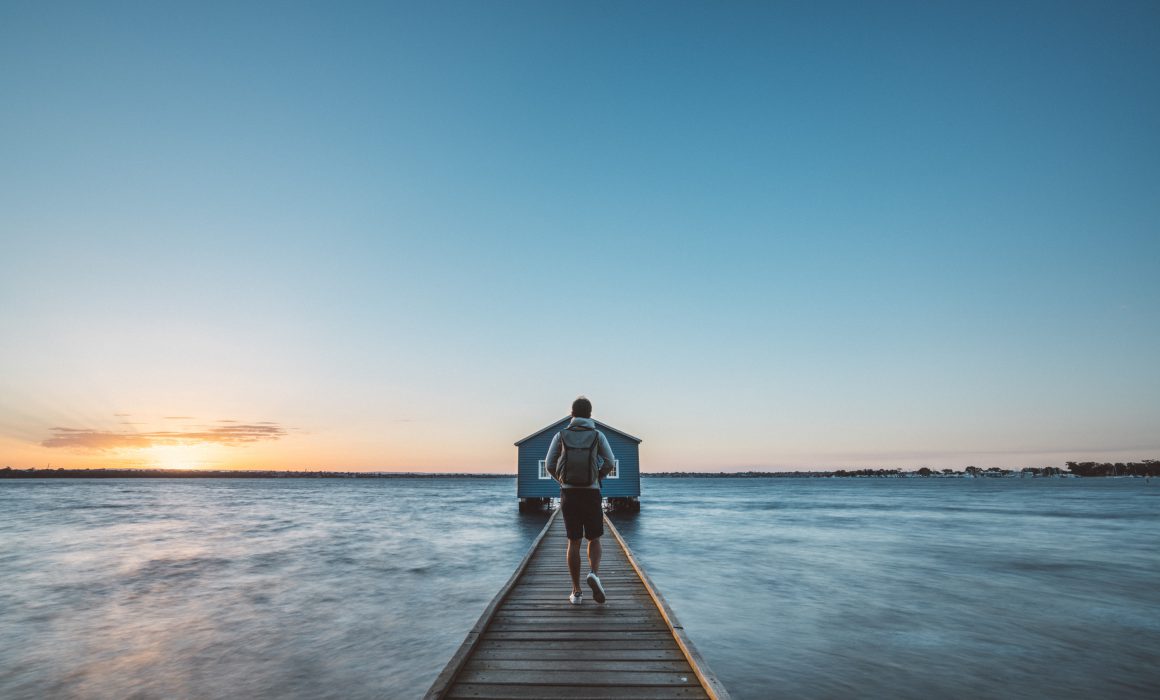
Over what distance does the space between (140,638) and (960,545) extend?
27828 mm

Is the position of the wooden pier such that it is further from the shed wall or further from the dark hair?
the shed wall

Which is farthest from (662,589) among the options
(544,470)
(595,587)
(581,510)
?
(544,470)

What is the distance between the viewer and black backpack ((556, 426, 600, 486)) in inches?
235

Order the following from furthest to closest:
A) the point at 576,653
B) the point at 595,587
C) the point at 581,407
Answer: the point at 595,587 < the point at 581,407 < the point at 576,653

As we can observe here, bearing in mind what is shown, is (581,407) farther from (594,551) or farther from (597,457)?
(594,551)

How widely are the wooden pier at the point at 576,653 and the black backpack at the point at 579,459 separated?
1.53 meters

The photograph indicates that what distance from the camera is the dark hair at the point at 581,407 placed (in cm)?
616

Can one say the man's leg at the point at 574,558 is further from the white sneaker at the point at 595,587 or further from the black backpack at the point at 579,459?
the black backpack at the point at 579,459

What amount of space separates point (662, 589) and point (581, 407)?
1013 centimetres

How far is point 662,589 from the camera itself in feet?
47.7

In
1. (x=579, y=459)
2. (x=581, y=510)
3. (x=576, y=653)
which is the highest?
(x=579, y=459)

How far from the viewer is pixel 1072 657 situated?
9805 millimetres

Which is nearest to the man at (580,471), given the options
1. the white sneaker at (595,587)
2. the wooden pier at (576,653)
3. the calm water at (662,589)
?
the white sneaker at (595,587)

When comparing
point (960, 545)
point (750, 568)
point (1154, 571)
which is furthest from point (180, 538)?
point (1154, 571)
